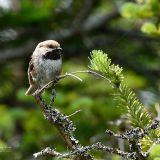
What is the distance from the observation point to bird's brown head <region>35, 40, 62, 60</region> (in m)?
3.64

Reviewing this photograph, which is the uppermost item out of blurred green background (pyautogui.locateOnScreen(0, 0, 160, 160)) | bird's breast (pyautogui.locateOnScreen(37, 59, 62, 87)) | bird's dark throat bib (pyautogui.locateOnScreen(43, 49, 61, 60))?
blurred green background (pyautogui.locateOnScreen(0, 0, 160, 160))

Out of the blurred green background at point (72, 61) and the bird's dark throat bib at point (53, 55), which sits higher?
the blurred green background at point (72, 61)

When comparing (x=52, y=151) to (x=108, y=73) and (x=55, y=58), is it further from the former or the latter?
(x=55, y=58)

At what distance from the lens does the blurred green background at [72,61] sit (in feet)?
21.5

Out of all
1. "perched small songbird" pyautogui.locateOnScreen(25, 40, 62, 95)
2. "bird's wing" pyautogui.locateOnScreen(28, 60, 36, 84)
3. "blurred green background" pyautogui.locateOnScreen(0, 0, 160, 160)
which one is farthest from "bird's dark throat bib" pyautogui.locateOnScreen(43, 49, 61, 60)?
"blurred green background" pyautogui.locateOnScreen(0, 0, 160, 160)

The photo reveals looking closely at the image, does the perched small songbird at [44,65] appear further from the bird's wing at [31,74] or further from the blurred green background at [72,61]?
the blurred green background at [72,61]

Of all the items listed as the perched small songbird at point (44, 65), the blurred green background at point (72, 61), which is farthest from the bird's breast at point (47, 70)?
the blurred green background at point (72, 61)

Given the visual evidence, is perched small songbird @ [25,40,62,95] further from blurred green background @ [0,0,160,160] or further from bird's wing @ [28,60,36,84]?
blurred green background @ [0,0,160,160]

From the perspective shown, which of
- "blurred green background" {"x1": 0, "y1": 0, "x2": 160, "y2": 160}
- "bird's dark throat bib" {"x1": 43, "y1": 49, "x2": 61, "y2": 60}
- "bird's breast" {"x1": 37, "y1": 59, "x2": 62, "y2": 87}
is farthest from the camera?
"blurred green background" {"x1": 0, "y1": 0, "x2": 160, "y2": 160}

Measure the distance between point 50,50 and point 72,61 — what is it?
20.3 feet

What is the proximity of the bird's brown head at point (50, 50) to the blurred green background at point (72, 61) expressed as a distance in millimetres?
2144

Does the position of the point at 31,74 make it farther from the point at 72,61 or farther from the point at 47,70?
the point at 72,61

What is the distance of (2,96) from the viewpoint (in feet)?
29.9

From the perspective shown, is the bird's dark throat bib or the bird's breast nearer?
the bird's breast
